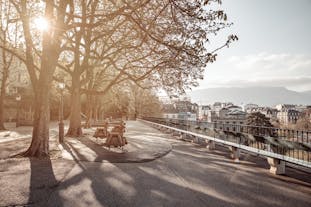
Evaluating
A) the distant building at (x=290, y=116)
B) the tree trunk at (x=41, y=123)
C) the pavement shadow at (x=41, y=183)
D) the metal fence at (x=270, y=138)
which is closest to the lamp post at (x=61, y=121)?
the tree trunk at (x=41, y=123)

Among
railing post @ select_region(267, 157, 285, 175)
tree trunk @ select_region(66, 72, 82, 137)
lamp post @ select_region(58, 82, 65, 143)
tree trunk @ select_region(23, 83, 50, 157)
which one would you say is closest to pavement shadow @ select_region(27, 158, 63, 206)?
tree trunk @ select_region(23, 83, 50, 157)

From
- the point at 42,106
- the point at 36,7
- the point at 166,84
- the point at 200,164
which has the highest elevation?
the point at 36,7

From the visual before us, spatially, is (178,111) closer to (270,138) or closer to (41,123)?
(41,123)

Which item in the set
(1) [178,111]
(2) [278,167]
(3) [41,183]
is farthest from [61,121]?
(1) [178,111]

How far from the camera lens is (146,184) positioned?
7480mm

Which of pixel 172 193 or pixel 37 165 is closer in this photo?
pixel 172 193

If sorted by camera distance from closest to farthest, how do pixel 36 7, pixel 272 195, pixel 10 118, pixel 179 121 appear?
pixel 272 195, pixel 36 7, pixel 179 121, pixel 10 118

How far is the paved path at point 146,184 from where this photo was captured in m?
6.00

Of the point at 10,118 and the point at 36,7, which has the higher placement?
the point at 36,7

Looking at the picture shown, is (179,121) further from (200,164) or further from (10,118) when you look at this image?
(10,118)

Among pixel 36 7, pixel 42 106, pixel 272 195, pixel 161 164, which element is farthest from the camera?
pixel 36 7

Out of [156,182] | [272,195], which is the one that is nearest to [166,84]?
[156,182]

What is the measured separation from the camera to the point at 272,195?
6543 millimetres

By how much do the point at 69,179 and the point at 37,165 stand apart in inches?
Answer: 102
